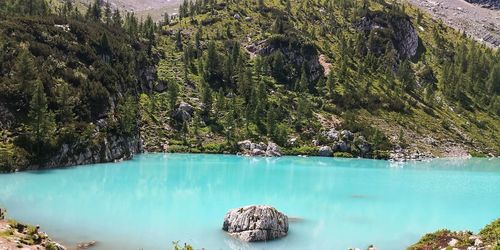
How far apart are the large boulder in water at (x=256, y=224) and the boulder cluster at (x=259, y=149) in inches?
2975

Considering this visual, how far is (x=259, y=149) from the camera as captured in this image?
11394cm

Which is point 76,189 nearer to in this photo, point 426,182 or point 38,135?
point 38,135

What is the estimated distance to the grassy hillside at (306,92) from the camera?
4882 inches

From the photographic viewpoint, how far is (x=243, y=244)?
1326 inches

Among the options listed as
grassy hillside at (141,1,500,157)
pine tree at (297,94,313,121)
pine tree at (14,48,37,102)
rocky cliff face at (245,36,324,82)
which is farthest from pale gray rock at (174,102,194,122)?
pine tree at (14,48,37,102)

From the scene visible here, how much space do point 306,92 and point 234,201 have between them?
10572cm

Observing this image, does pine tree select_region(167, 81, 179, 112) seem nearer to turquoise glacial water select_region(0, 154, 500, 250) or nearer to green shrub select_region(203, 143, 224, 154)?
green shrub select_region(203, 143, 224, 154)

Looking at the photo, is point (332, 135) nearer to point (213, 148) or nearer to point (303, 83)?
point (303, 83)

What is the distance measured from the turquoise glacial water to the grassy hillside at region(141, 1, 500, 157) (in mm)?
33476

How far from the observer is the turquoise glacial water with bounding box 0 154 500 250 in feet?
117

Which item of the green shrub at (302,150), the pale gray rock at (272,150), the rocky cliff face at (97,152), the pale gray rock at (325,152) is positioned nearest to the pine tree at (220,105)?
the pale gray rock at (272,150)

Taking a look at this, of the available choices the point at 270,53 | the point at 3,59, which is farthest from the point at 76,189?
the point at 270,53

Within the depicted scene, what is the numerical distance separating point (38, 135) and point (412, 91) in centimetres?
13475

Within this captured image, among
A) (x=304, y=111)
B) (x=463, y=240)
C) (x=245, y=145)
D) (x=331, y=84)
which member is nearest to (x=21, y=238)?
(x=463, y=240)
